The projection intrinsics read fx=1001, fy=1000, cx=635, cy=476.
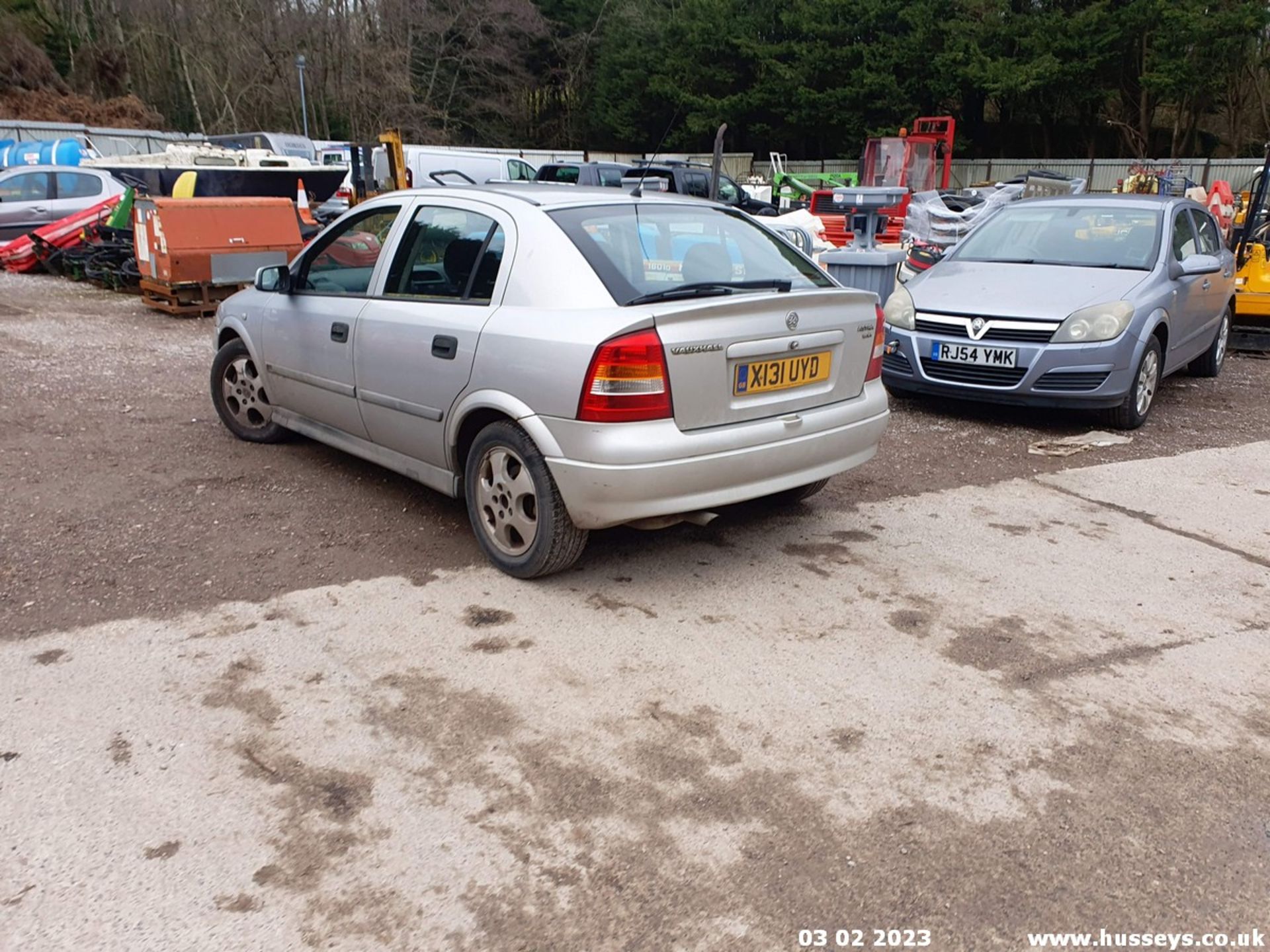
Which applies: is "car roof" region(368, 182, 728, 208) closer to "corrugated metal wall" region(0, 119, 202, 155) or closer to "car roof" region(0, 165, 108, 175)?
"car roof" region(0, 165, 108, 175)

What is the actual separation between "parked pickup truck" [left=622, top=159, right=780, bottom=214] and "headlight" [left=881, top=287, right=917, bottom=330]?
6301mm

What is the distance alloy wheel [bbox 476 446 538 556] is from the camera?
13.6ft

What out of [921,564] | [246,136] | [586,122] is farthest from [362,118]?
[921,564]

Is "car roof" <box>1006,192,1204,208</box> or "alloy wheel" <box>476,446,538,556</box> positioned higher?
"car roof" <box>1006,192,1204,208</box>

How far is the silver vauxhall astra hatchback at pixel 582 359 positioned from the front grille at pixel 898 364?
2.60 m

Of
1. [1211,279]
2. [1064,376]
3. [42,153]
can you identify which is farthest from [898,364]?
[42,153]

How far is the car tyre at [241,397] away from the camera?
5.97m

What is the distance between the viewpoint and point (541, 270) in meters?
4.05

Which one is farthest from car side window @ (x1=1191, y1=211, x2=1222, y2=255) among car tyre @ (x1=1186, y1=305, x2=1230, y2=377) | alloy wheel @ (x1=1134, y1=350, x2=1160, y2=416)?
alloy wheel @ (x1=1134, y1=350, x2=1160, y2=416)

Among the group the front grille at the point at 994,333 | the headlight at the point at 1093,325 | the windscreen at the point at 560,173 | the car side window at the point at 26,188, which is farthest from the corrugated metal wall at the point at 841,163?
the headlight at the point at 1093,325

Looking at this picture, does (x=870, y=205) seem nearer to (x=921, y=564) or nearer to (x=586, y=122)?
(x=921, y=564)

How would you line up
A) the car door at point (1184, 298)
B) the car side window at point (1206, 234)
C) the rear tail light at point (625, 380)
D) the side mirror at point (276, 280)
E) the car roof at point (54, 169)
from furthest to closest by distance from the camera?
the car roof at point (54, 169)
the car side window at point (1206, 234)
the car door at point (1184, 298)
the side mirror at point (276, 280)
the rear tail light at point (625, 380)

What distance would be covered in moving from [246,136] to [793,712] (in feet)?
84.7

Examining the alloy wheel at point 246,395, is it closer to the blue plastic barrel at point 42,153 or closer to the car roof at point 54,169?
the car roof at point 54,169
